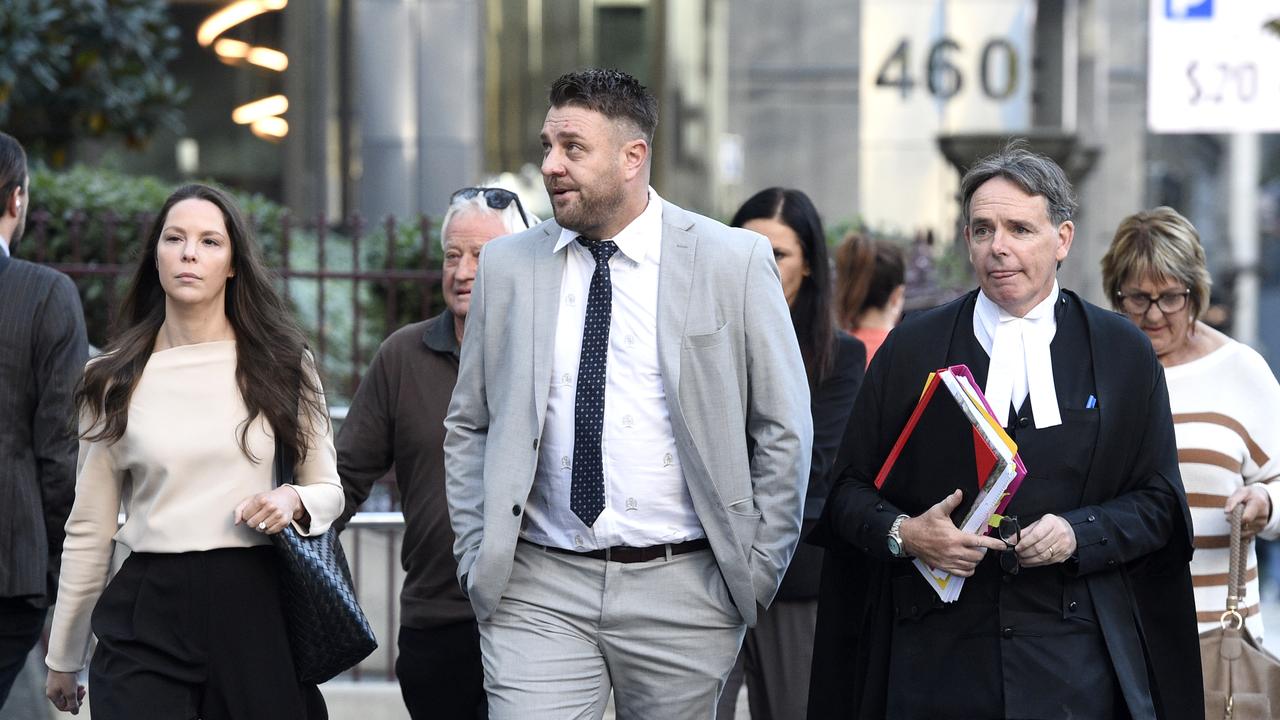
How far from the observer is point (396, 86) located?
614 inches

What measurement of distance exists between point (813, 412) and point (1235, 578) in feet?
4.33

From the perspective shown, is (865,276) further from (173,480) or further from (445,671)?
(173,480)

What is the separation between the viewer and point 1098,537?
377cm

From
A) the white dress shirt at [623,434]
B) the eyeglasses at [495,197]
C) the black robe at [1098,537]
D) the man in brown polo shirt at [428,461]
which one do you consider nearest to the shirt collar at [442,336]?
the man in brown polo shirt at [428,461]

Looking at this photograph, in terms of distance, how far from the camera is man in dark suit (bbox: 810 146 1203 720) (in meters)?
3.79

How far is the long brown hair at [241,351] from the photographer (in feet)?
13.9

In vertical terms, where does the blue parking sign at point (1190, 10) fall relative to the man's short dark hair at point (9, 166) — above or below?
above

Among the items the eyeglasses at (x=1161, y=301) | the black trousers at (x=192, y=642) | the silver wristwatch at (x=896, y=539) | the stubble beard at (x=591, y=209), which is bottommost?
the black trousers at (x=192, y=642)

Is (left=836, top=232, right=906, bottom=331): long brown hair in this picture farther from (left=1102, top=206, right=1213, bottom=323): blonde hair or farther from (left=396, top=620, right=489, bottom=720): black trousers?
(left=396, top=620, right=489, bottom=720): black trousers

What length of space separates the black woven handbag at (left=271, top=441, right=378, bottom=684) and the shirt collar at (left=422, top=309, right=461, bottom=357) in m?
0.79

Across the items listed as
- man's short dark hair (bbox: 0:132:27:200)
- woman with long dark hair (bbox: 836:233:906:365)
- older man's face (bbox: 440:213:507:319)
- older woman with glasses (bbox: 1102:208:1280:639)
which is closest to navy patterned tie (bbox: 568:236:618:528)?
older man's face (bbox: 440:213:507:319)

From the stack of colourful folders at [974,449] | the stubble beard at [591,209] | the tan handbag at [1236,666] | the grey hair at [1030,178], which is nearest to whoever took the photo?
the stack of colourful folders at [974,449]

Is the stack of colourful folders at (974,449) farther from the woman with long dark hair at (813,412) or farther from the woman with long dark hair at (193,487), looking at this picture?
the woman with long dark hair at (193,487)

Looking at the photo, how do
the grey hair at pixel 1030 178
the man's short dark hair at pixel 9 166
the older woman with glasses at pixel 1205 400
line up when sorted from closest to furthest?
the grey hair at pixel 1030 178 → the older woman with glasses at pixel 1205 400 → the man's short dark hair at pixel 9 166
